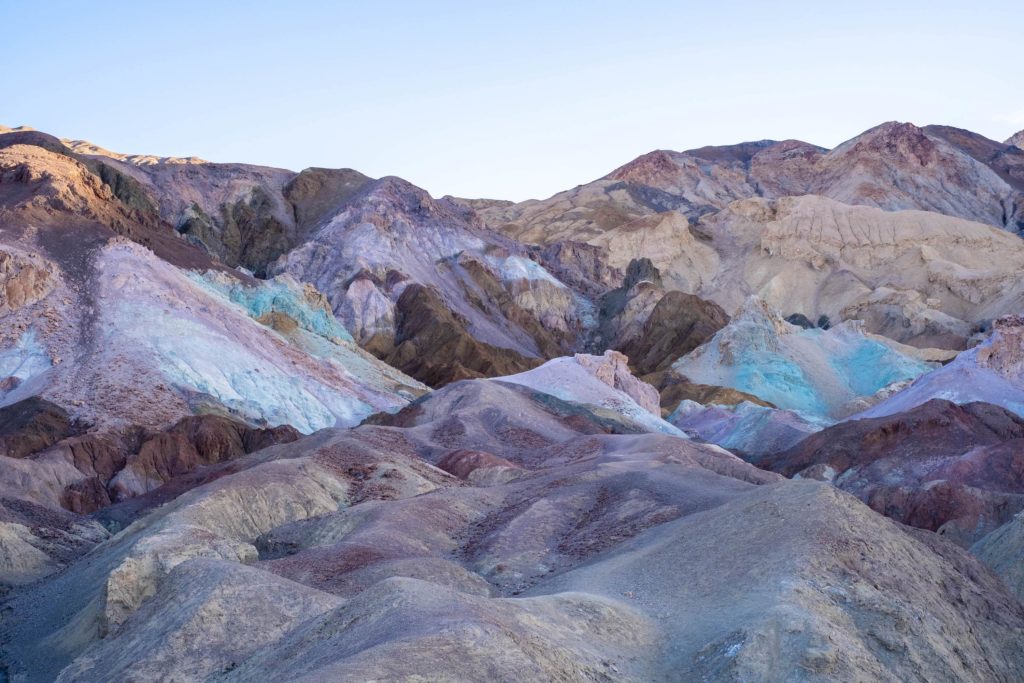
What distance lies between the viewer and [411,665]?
1305 centimetres

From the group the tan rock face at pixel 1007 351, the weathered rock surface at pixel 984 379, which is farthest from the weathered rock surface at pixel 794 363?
the tan rock face at pixel 1007 351

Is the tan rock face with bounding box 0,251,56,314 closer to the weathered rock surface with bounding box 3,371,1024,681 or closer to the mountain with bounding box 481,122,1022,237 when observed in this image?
the weathered rock surface with bounding box 3,371,1024,681

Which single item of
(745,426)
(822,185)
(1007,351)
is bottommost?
(745,426)

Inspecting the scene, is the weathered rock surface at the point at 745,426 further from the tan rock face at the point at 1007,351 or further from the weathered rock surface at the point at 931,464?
the tan rock face at the point at 1007,351

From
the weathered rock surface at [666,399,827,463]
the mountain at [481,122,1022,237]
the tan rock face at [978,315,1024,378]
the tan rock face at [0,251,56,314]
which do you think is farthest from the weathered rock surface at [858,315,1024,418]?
the mountain at [481,122,1022,237]

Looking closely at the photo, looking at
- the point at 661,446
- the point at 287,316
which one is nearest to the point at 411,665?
the point at 661,446

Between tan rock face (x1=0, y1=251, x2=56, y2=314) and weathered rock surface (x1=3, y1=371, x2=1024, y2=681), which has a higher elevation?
tan rock face (x1=0, y1=251, x2=56, y2=314)

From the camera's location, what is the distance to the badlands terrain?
58.0 ft

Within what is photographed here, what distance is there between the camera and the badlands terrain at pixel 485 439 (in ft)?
58.0

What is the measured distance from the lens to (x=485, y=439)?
48.3 m

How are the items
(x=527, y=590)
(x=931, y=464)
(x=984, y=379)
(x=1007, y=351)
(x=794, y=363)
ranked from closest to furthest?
(x=527, y=590) < (x=931, y=464) < (x=984, y=379) < (x=1007, y=351) < (x=794, y=363)

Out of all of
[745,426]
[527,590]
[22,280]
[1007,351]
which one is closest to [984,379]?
[1007,351]

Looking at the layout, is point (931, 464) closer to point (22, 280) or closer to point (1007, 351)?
point (1007, 351)

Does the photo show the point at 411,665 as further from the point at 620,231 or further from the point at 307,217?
the point at 620,231
